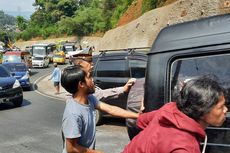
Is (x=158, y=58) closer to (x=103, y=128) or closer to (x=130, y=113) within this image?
(x=130, y=113)

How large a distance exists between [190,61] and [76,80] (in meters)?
1.04

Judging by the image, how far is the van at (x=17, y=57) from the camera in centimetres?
3772

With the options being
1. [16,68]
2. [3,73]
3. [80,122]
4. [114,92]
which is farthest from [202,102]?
[16,68]

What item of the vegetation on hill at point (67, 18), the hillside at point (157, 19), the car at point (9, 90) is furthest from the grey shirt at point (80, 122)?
the vegetation on hill at point (67, 18)

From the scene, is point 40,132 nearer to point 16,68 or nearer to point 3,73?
point 3,73

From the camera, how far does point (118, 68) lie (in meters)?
12.1

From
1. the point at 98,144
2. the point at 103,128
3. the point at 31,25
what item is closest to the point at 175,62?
the point at 98,144

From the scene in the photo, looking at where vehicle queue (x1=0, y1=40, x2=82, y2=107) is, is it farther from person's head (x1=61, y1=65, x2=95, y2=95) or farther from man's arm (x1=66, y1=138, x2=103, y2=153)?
man's arm (x1=66, y1=138, x2=103, y2=153)

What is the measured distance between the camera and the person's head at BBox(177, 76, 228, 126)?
2172mm

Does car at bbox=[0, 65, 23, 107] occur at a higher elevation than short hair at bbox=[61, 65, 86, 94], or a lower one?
lower

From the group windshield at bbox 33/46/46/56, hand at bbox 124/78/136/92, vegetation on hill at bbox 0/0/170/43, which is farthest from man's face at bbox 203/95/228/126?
vegetation on hill at bbox 0/0/170/43

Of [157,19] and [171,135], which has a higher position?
[157,19]

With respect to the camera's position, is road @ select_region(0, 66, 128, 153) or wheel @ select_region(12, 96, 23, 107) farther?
wheel @ select_region(12, 96, 23, 107)

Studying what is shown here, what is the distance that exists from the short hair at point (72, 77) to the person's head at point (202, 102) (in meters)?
1.52
